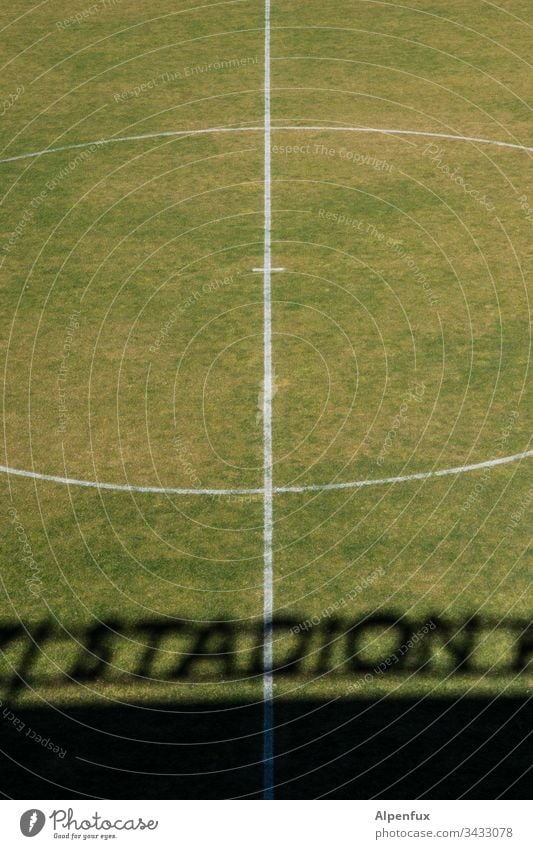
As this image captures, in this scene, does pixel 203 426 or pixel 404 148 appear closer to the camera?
pixel 203 426

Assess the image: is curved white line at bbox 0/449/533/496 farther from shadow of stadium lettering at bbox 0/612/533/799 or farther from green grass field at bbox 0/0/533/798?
shadow of stadium lettering at bbox 0/612/533/799

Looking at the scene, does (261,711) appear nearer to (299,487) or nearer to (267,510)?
(267,510)

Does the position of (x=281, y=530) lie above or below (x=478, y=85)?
below

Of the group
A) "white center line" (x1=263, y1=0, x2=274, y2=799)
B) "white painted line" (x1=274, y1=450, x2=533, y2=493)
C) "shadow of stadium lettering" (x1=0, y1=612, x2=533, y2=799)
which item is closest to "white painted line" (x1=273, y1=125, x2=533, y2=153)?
"white center line" (x1=263, y1=0, x2=274, y2=799)

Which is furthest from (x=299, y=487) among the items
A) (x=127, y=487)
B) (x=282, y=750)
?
(x=282, y=750)

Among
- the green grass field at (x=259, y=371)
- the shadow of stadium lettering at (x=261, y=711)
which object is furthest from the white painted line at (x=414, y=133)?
the shadow of stadium lettering at (x=261, y=711)

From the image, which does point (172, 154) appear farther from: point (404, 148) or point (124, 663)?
point (124, 663)
